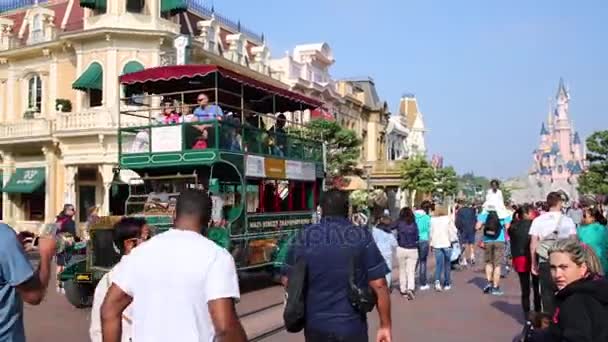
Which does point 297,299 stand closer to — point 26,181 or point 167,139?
point 167,139

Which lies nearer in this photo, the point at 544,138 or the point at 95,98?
the point at 95,98

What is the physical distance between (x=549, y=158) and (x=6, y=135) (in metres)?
90.7

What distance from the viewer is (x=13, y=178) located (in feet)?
97.6

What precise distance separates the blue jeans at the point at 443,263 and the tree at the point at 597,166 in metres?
42.5

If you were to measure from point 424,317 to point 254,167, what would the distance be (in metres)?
4.79

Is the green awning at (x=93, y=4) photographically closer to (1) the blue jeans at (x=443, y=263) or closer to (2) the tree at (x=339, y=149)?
(2) the tree at (x=339, y=149)

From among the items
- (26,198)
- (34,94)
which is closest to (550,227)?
(34,94)

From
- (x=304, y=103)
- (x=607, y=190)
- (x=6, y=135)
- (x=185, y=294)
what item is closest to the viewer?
(x=185, y=294)

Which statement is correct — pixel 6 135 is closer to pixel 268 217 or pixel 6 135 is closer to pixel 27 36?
pixel 27 36

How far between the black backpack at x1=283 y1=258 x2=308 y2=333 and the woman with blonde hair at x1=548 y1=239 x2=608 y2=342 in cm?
157

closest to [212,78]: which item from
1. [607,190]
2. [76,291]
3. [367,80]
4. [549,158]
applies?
[76,291]

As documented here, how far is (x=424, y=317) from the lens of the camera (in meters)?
10.2

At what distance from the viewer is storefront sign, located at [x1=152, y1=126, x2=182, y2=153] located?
12703 mm

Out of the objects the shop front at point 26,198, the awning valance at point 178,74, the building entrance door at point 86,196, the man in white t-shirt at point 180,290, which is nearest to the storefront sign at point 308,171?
the awning valance at point 178,74
